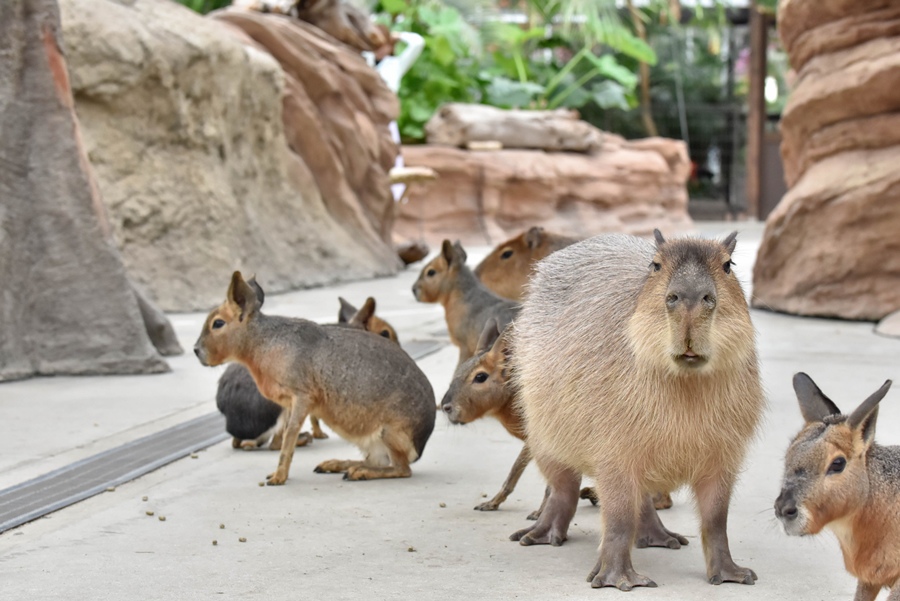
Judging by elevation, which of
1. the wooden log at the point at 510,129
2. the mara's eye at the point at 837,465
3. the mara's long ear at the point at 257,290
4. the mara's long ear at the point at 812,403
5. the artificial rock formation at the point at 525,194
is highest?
the mara's long ear at the point at 812,403

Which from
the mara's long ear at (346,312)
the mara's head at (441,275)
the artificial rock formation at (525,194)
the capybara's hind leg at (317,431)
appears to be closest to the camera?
the capybara's hind leg at (317,431)

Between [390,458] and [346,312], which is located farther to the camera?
[346,312]

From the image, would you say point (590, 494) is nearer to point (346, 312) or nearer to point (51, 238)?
point (346, 312)

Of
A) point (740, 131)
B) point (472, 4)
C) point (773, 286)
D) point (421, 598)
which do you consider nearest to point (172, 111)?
point (773, 286)

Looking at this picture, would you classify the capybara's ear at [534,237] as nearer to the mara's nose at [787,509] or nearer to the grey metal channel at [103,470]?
the grey metal channel at [103,470]

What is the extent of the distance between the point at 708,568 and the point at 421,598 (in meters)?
0.86

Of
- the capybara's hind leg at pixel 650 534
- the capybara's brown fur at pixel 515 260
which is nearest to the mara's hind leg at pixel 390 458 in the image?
the capybara's hind leg at pixel 650 534

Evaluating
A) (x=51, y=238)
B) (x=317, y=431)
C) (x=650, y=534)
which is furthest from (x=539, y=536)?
(x=51, y=238)

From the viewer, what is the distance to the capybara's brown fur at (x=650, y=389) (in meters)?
3.29

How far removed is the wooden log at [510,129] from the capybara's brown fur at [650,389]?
57.3 feet

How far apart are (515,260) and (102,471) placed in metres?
3.68

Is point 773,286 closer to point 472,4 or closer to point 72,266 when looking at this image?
point 72,266

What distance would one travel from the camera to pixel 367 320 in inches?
243

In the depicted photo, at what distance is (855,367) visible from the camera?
298 inches
